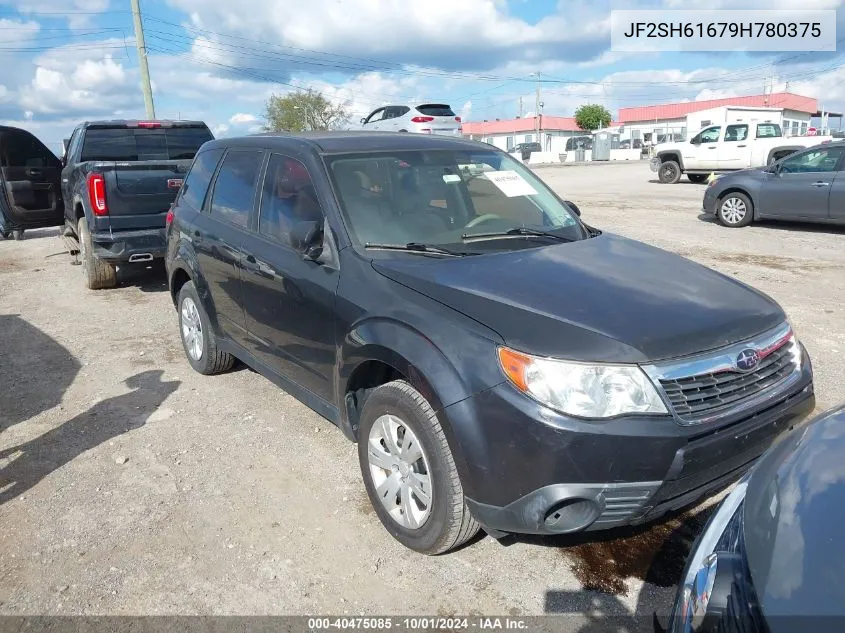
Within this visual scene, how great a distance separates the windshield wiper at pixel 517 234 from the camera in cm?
356

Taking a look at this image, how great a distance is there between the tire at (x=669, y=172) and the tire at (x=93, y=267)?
60.5 ft

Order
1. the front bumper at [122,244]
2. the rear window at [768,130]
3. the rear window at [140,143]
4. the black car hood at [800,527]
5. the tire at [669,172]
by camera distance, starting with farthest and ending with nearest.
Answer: the tire at [669,172]
the rear window at [768,130]
the rear window at [140,143]
the front bumper at [122,244]
the black car hood at [800,527]

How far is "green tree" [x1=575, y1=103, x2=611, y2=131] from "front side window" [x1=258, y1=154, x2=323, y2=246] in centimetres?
7685

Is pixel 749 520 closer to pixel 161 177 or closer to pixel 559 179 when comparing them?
pixel 161 177

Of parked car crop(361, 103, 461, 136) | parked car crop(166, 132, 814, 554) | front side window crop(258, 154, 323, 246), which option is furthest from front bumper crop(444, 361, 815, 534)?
parked car crop(361, 103, 461, 136)

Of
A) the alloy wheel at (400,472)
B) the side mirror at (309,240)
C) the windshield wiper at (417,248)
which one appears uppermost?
the side mirror at (309,240)

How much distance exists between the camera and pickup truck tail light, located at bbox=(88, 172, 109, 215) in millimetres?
7371

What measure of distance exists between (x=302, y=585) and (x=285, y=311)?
1488mm

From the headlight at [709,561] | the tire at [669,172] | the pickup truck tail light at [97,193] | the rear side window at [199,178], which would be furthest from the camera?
the tire at [669,172]

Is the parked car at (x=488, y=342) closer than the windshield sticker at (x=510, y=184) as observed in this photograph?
Yes

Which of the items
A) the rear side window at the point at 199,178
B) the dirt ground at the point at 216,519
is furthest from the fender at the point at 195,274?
the dirt ground at the point at 216,519

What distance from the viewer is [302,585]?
283 cm

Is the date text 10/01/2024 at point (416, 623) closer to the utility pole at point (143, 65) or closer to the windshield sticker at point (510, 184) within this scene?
the windshield sticker at point (510, 184)

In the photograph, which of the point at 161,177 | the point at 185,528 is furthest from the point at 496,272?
the point at 161,177
